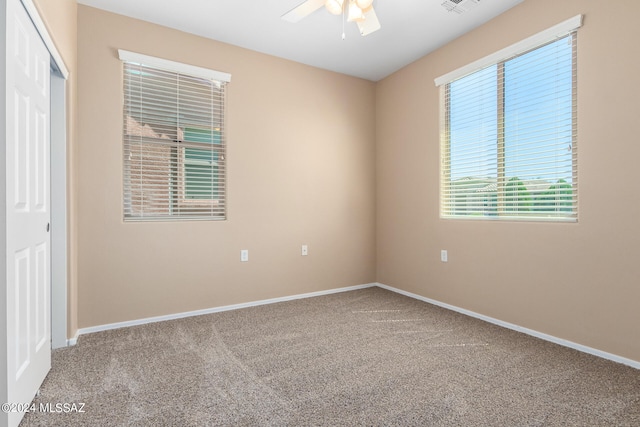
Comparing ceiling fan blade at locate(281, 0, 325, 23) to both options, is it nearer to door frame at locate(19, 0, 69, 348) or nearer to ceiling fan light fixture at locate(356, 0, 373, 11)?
ceiling fan light fixture at locate(356, 0, 373, 11)

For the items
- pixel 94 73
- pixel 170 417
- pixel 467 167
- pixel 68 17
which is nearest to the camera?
pixel 170 417

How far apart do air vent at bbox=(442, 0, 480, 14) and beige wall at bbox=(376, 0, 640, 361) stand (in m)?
0.38

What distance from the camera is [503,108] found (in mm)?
3029

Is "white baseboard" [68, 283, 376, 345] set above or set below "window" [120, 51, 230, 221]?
below

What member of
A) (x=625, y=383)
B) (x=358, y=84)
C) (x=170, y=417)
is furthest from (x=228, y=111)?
(x=625, y=383)

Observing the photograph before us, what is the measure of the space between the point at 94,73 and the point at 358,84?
2.88 meters

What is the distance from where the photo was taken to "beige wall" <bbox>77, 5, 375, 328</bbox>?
287 centimetres

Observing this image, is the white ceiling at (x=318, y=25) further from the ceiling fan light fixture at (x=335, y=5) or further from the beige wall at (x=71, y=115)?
the ceiling fan light fixture at (x=335, y=5)

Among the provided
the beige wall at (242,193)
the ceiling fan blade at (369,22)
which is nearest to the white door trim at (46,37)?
the beige wall at (242,193)

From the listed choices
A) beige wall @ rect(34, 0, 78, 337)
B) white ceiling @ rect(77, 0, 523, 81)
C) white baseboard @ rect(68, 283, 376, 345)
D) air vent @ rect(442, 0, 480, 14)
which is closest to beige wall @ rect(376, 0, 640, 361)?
white ceiling @ rect(77, 0, 523, 81)

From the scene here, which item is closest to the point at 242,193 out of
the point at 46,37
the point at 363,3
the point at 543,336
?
the point at 46,37

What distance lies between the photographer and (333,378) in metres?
2.05

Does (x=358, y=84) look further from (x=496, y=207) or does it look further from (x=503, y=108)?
(x=496, y=207)

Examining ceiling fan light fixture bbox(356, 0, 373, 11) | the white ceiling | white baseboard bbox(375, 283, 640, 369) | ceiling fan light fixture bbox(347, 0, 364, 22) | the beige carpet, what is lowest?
the beige carpet
